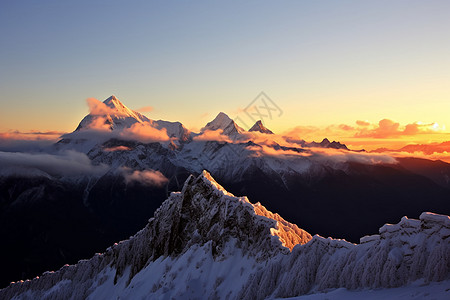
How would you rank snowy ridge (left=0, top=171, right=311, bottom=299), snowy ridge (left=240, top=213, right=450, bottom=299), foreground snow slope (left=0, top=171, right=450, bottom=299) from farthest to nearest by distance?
snowy ridge (left=0, top=171, right=311, bottom=299), foreground snow slope (left=0, top=171, right=450, bottom=299), snowy ridge (left=240, top=213, right=450, bottom=299)

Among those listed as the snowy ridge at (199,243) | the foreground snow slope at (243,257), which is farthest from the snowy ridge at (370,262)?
the snowy ridge at (199,243)

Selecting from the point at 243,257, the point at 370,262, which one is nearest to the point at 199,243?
the point at 243,257

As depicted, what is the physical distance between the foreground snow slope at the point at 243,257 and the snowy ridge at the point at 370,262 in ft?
0.54

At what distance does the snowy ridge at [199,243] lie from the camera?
124312 mm

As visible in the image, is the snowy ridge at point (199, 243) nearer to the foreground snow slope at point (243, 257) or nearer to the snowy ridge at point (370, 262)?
the foreground snow slope at point (243, 257)

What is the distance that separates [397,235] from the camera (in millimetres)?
80812

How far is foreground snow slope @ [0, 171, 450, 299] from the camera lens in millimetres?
75000

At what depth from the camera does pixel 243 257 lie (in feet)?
413

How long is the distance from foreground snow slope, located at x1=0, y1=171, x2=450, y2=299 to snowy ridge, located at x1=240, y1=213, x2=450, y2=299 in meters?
0.16

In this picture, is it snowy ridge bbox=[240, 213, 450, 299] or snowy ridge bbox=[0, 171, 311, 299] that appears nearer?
snowy ridge bbox=[240, 213, 450, 299]

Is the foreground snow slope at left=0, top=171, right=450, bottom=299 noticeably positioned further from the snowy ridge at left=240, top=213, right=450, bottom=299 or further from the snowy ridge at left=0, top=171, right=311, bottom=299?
the snowy ridge at left=0, top=171, right=311, bottom=299

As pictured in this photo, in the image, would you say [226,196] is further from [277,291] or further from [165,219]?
[277,291]

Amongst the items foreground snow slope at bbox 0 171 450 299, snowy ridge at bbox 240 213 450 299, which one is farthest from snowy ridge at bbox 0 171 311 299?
snowy ridge at bbox 240 213 450 299

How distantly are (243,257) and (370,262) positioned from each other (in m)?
52.0
